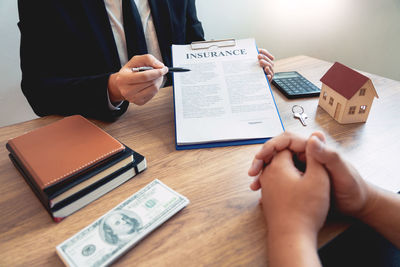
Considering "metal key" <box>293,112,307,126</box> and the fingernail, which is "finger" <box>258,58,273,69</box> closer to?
"metal key" <box>293,112,307,126</box>

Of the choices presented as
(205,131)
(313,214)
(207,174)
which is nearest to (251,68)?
(205,131)

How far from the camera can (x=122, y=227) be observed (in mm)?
442

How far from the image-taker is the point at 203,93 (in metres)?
0.77

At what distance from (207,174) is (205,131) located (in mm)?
158

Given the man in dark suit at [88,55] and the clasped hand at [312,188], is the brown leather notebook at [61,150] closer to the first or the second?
the man in dark suit at [88,55]

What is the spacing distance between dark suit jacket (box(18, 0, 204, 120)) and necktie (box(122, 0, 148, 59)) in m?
0.08

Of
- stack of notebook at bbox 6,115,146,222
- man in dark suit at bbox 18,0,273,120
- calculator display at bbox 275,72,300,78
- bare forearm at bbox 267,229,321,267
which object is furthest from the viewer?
calculator display at bbox 275,72,300,78

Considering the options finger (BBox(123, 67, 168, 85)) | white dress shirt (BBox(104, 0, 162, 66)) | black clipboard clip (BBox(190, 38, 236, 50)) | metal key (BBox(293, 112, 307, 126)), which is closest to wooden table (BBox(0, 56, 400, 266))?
metal key (BBox(293, 112, 307, 126))

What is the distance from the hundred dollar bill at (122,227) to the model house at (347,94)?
22.1 inches

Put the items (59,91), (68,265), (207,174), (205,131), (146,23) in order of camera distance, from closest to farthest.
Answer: (68,265), (207,174), (205,131), (59,91), (146,23)

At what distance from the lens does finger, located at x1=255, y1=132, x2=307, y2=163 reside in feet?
1.57

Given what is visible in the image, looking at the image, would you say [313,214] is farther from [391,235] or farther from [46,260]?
[46,260]

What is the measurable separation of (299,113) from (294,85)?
0.20m

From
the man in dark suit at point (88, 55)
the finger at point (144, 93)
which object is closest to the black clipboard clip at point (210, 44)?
the man in dark suit at point (88, 55)
